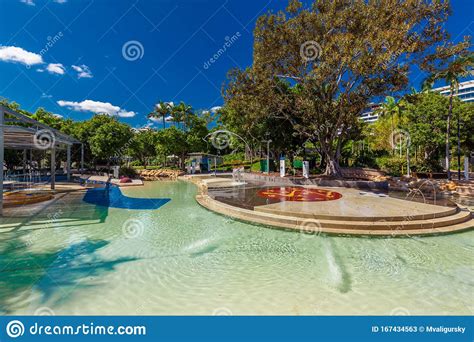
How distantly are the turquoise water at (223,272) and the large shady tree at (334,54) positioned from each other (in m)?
11.3

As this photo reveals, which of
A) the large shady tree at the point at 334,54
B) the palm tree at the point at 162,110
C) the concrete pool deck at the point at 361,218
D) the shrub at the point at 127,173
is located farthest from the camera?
the palm tree at the point at 162,110

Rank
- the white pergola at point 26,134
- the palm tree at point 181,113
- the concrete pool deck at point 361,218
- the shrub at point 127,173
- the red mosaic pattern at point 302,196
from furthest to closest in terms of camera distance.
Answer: the palm tree at point 181,113
the shrub at point 127,173
the red mosaic pattern at point 302,196
the white pergola at point 26,134
the concrete pool deck at point 361,218

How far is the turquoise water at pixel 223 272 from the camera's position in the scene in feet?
11.9

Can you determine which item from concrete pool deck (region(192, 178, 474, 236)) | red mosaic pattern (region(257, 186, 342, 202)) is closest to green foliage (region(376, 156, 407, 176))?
red mosaic pattern (region(257, 186, 342, 202))

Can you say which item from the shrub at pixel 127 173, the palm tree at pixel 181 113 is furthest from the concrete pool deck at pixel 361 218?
the palm tree at pixel 181 113

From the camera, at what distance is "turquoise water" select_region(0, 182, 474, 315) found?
362 cm

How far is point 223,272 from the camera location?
4750mm

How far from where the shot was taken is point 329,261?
17.3 feet

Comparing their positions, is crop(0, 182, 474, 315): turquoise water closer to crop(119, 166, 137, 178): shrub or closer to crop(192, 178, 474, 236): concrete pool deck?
crop(192, 178, 474, 236): concrete pool deck

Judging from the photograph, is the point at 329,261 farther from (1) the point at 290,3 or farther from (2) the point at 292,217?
(1) the point at 290,3

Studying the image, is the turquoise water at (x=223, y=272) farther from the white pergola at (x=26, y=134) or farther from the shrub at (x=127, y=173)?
the shrub at (x=127, y=173)

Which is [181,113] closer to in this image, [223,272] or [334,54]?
[334,54]
